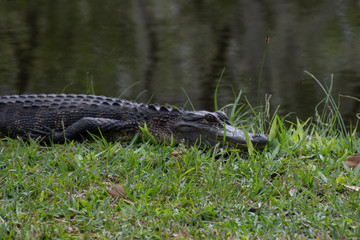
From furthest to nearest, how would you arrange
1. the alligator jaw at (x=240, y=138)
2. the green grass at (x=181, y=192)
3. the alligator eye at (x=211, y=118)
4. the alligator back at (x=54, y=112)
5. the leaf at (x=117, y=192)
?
the alligator back at (x=54, y=112)
the alligator eye at (x=211, y=118)
the alligator jaw at (x=240, y=138)
the leaf at (x=117, y=192)
the green grass at (x=181, y=192)

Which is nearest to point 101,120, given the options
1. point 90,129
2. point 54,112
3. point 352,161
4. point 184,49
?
point 90,129

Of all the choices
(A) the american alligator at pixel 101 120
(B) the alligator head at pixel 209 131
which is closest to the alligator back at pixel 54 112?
(A) the american alligator at pixel 101 120

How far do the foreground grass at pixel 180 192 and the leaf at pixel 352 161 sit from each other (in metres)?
0.06

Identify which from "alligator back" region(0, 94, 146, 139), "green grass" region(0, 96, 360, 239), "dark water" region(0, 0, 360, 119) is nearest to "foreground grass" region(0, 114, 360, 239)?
"green grass" region(0, 96, 360, 239)

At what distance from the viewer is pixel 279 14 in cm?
1482

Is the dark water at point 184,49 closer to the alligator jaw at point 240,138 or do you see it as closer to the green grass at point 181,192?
the alligator jaw at point 240,138

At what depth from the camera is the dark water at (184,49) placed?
899 cm

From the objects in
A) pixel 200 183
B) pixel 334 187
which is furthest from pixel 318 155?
pixel 200 183

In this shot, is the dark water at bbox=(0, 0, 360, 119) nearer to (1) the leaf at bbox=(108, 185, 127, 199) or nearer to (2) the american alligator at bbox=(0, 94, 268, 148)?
(2) the american alligator at bbox=(0, 94, 268, 148)

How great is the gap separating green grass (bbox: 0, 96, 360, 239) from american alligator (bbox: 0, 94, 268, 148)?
0.22 metres

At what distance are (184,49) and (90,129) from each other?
819 centimetres

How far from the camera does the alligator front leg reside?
419 cm

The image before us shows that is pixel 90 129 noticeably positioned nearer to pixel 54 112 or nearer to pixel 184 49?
pixel 54 112

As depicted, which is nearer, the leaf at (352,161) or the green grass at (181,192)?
the green grass at (181,192)
